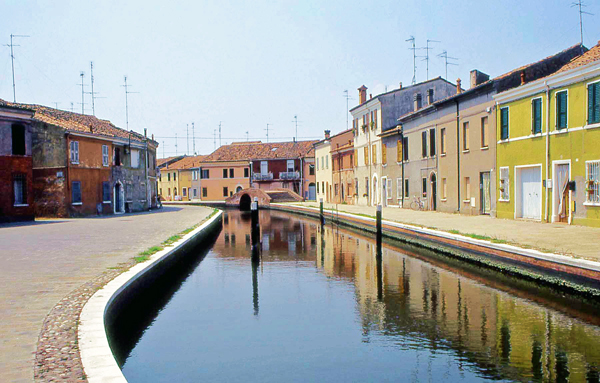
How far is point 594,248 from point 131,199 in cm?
3504

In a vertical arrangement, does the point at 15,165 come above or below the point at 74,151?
below

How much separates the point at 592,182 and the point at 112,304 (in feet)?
52.4

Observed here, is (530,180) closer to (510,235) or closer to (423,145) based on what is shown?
(510,235)

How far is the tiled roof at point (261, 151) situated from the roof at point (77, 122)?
27055 mm

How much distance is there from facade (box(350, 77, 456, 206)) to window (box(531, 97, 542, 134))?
616 inches

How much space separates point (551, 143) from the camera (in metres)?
20.0

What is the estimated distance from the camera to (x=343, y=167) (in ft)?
171

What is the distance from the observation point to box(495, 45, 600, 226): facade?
1797 cm

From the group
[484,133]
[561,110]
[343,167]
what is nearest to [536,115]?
[561,110]

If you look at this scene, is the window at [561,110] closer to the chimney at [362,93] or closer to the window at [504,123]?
the window at [504,123]

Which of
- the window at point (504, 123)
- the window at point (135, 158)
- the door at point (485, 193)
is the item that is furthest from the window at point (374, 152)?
the window at point (135, 158)

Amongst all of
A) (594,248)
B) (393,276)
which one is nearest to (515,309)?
(594,248)

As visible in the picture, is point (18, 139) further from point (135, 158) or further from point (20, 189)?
point (135, 158)

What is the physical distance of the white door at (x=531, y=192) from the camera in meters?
21.0
